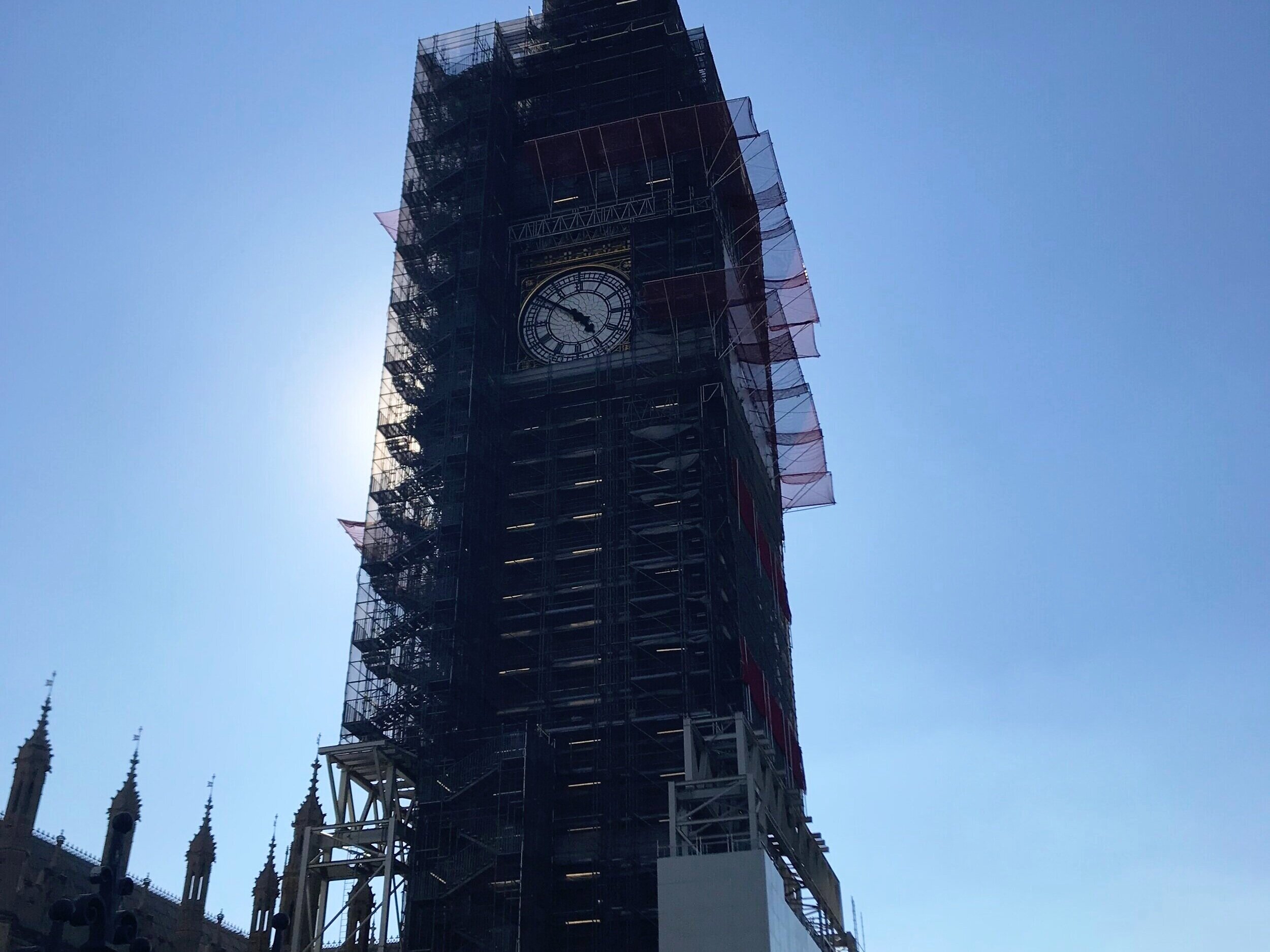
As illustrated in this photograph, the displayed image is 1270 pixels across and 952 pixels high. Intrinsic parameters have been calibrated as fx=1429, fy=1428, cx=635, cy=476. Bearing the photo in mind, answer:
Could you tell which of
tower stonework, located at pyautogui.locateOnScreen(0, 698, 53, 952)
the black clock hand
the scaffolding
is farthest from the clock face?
tower stonework, located at pyautogui.locateOnScreen(0, 698, 53, 952)

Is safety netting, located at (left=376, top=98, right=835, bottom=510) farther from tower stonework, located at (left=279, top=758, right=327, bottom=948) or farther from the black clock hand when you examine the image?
tower stonework, located at (left=279, top=758, right=327, bottom=948)

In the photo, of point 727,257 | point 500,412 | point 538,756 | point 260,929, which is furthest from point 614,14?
point 260,929

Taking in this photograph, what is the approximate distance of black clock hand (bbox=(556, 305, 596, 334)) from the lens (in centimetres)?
9525

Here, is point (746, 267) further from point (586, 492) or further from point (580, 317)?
point (586, 492)

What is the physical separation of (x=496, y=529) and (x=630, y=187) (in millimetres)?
28068

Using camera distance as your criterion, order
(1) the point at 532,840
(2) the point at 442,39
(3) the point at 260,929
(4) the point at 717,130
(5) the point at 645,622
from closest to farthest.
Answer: (1) the point at 532,840 → (5) the point at 645,622 → (3) the point at 260,929 → (4) the point at 717,130 → (2) the point at 442,39

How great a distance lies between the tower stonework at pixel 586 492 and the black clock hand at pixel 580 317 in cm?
28

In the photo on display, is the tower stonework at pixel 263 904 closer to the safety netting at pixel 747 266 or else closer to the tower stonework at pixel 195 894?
the tower stonework at pixel 195 894

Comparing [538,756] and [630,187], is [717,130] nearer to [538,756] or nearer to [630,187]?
[630,187]

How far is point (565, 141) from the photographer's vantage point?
9862 cm

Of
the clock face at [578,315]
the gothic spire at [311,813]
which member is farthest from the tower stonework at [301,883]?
the clock face at [578,315]

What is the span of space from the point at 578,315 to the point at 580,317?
9.2 inches

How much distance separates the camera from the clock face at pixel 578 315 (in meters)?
94.4

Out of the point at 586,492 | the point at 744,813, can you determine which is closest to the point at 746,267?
the point at 586,492
